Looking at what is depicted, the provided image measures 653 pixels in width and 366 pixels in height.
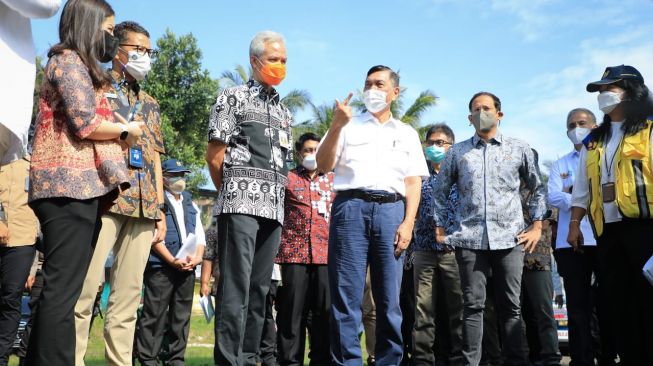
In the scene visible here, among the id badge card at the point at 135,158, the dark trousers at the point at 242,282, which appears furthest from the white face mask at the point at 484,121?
the id badge card at the point at 135,158

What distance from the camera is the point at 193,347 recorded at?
12562mm

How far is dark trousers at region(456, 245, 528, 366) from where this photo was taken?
18.6ft

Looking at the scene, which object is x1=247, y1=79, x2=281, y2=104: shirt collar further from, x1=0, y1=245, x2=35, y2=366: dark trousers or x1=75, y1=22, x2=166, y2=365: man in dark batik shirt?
x1=0, y1=245, x2=35, y2=366: dark trousers

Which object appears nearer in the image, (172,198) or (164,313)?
(164,313)

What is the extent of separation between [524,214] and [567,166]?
3.32ft

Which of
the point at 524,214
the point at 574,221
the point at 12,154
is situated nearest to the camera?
the point at 12,154

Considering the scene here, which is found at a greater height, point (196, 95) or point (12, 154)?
point (196, 95)

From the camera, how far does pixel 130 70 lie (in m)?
4.82

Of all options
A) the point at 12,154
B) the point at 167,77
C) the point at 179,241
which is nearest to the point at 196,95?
the point at 167,77

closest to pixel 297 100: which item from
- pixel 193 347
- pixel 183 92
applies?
pixel 183 92

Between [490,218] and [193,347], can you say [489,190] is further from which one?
[193,347]

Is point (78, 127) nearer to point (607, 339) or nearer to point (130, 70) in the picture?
point (130, 70)

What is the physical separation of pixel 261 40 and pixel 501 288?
2934mm

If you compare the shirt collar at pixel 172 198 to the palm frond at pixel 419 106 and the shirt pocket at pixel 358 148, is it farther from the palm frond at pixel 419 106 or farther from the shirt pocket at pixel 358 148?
the palm frond at pixel 419 106
